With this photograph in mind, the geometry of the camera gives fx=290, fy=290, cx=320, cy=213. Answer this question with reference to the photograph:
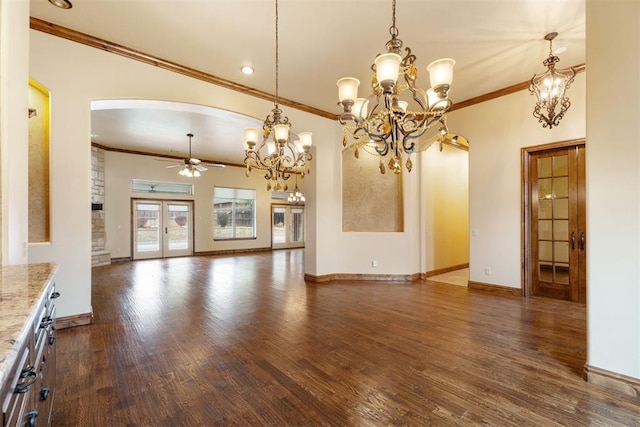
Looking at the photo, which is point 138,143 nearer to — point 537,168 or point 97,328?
point 97,328

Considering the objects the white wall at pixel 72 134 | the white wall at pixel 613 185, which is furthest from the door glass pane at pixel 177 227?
the white wall at pixel 613 185

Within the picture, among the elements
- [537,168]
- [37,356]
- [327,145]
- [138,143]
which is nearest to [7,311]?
[37,356]

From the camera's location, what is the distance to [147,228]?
9.82 metres

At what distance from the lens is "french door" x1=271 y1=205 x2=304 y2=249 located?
12672mm

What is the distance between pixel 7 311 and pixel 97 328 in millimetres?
3262

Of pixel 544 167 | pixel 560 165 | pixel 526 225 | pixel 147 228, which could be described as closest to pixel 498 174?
pixel 544 167

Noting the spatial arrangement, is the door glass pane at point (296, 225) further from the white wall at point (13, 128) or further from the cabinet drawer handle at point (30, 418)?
the cabinet drawer handle at point (30, 418)

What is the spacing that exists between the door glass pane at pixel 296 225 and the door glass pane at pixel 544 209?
977 cm

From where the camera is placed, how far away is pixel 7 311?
937 millimetres

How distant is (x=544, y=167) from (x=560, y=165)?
0.21 m

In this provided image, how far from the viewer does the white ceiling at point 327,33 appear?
3.09 m

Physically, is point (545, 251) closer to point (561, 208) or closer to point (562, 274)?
point (562, 274)

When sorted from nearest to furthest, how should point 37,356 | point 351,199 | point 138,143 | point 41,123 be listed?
1. point 37,356
2. point 41,123
3. point 351,199
4. point 138,143

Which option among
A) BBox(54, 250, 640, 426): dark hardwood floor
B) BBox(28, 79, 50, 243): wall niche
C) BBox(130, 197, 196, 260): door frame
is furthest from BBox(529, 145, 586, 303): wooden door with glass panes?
BBox(130, 197, 196, 260): door frame
